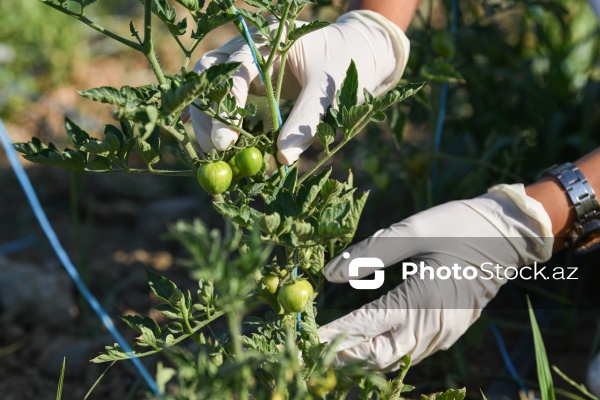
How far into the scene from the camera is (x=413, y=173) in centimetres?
159

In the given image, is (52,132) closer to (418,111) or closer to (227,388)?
(418,111)

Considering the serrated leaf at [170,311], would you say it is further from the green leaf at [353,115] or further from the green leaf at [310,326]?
the green leaf at [353,115]

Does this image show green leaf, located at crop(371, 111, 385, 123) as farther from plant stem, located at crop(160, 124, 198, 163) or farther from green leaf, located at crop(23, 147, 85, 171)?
green leaf, located at crop(23, 147, 85, 171)

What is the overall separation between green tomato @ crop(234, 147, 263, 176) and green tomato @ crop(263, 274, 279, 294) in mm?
148

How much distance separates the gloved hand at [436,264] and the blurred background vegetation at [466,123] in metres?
0.18

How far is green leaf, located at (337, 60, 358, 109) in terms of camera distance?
0.96m

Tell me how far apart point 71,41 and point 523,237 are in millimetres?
2495

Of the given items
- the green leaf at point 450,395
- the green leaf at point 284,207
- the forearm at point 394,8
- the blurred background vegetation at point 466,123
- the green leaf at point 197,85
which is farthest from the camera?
the blurred background vegetation at point 466,123

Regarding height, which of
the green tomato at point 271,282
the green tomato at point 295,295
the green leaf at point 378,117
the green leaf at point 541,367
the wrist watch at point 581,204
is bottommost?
the green leaf at point 541,367

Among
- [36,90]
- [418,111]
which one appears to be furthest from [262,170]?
[36,90]

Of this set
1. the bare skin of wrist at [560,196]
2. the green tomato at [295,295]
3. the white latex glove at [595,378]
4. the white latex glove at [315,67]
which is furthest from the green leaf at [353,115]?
the white latex glove at [595,378]

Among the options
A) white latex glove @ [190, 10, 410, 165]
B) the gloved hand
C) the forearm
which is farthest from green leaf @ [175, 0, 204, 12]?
the forearm

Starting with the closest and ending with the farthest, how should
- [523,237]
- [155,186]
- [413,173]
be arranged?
[523,237] → [413,173] → [155,186]

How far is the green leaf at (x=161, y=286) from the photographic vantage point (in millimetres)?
969
